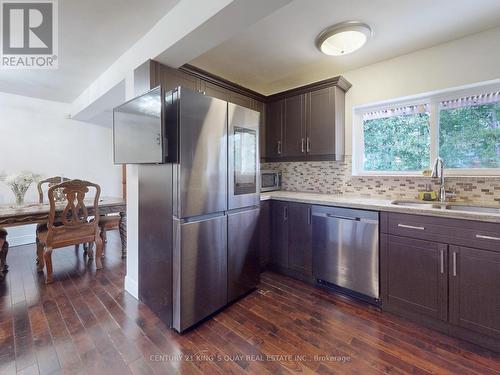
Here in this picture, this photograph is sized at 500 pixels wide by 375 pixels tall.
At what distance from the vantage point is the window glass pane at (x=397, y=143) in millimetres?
2455

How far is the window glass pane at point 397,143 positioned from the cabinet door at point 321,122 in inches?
20.3

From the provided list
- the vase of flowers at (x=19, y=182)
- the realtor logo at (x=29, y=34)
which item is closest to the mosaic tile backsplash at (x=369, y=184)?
the realtor logo at (x=29, y=34)

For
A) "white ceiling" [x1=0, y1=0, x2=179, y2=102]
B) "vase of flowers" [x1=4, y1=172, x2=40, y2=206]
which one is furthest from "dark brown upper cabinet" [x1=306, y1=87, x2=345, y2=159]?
"vase of flowers" [x1=4, y1=172, x2=40, y2=206]

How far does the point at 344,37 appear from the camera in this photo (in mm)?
2014

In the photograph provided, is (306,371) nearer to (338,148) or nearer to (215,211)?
(215,211)

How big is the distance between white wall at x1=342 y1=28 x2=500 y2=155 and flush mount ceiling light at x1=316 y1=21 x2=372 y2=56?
0.69 metres

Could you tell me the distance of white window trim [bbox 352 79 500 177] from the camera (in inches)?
83.6

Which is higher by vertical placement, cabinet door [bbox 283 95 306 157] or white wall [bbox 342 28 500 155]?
white wall [bbox 342 28 500 155]

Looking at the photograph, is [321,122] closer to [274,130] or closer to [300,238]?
[274,130]

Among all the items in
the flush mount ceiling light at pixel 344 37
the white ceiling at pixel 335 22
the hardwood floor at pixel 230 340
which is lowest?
the hardwood floor at pixel 230 340

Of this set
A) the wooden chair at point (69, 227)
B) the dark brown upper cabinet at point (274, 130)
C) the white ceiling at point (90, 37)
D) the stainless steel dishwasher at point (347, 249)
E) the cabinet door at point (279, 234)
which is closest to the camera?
the white ceiling at point (90, 37)

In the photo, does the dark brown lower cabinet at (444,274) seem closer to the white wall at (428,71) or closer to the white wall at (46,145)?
the white wall at (428,71)

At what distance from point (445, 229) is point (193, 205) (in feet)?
5.99

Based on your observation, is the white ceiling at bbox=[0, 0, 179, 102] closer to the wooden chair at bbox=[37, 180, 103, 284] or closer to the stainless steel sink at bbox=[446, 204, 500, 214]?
the wooden chair at bbox=[37, 180, 103, 284]
